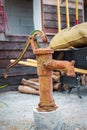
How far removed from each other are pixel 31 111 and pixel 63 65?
1.10 m

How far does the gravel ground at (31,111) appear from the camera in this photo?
88.4 inches

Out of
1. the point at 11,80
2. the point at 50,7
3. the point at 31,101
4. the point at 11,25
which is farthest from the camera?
the point at 11,25

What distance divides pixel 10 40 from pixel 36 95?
1046 mm

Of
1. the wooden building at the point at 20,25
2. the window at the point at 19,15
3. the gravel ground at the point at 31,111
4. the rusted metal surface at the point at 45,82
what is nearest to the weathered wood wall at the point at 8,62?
the wooden building at the point at 20,25

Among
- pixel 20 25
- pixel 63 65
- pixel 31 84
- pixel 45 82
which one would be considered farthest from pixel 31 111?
pixel 20 25

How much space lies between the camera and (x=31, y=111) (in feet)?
9.09

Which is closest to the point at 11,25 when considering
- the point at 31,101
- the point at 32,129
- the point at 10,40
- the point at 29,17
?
the point at 29,17

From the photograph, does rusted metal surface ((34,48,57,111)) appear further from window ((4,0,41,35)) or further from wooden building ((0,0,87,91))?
window ((4,0,41,35))

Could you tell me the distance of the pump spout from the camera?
5.74 ft

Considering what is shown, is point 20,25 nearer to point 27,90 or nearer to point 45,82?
point 27,90

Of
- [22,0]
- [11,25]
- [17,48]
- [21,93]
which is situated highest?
[22,0]

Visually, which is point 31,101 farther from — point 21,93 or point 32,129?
point 32,129

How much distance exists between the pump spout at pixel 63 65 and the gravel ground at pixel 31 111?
53cm

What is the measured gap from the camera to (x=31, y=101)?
3.33 m
